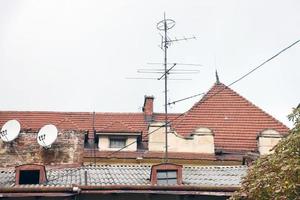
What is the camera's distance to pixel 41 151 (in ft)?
90.0

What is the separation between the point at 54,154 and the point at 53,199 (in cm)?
1061

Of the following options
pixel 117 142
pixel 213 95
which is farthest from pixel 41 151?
pixel 213 95

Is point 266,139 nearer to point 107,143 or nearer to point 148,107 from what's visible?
point 148,107

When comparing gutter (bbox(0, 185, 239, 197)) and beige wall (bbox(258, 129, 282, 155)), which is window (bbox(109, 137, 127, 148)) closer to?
beige wall (bbox(258, 129, 282, 155))

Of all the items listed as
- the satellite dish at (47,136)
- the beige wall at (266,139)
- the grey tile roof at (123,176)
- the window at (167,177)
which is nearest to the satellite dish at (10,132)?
the satellite dish at (47,136)

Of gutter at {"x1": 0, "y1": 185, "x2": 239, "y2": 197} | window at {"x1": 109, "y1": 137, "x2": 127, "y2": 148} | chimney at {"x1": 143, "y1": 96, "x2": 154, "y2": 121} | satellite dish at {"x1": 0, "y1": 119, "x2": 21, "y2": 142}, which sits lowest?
gutter at {"x1": 0, "y1": 185, "x2": 239, "y2": 197}

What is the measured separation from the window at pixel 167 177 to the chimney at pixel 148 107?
42.6 feet

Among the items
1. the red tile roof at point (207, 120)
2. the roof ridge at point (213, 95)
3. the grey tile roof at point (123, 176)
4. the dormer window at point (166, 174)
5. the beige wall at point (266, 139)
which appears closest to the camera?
the grey tile roof at point (123, 176)

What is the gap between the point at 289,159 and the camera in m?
12.7

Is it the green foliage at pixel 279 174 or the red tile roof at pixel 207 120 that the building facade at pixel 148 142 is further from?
the green foliage at pixel 279 174

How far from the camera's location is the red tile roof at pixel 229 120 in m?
28.8

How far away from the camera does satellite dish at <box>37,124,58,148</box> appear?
26125mm

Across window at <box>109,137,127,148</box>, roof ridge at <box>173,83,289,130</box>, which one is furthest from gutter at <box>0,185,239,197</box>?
roof ridge at <box>173,83,289,130</box>

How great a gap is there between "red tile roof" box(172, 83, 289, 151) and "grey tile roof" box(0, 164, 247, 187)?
922 cm
